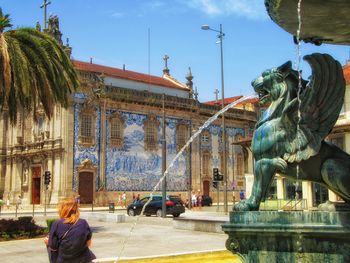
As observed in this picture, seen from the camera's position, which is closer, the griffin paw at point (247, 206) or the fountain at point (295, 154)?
the fountain at point (295, 154)

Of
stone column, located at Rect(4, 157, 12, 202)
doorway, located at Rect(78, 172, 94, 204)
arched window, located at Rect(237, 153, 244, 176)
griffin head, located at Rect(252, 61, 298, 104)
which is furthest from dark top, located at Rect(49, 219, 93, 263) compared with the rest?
arched window, located at Rect(237, 153, 244, 176)

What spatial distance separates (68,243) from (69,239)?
0.14 feet

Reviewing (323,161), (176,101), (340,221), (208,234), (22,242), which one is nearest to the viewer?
(340,221)

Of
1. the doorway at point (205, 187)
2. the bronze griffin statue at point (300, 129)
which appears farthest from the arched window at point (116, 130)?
the bronze griffin statue at point (300, 129)

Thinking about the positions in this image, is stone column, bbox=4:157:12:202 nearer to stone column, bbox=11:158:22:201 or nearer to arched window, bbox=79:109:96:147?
stone column, bbox=11:158:22:201

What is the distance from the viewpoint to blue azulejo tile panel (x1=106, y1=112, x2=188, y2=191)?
39.0 metres

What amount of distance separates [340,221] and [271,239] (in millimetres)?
673

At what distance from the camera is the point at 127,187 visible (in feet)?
129

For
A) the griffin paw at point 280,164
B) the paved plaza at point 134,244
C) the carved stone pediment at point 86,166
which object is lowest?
the paved plaza at point 134,244

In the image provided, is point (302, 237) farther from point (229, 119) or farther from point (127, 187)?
point (229, 119)

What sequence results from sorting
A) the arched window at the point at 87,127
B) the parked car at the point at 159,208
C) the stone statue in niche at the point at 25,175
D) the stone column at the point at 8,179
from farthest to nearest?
1. the stone column at the point at 8,179
2. the stone statue in niche at the point at 25,175
3. the arched window at the point at 87,127
4. the parked car at the point at 159,208

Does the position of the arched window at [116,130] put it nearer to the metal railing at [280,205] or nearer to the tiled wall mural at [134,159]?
the tiled wall mural at [134,159]

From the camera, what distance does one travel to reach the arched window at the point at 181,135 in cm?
4428

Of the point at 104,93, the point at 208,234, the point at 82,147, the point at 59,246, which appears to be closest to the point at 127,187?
the point at 82,147
